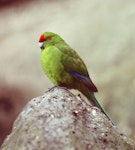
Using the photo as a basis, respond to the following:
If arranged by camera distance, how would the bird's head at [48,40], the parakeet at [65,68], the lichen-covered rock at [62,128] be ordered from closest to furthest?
the lichen-covered rock at [62,128]
the parakeet at [65,68]
the bird's head at [48,40]

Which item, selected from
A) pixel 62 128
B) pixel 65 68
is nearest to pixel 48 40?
pixel 65 68

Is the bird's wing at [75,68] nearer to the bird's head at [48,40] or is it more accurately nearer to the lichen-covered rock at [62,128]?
the bird's head at [48,40]

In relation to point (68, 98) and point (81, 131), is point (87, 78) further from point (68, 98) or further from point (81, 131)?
point (81, 131)

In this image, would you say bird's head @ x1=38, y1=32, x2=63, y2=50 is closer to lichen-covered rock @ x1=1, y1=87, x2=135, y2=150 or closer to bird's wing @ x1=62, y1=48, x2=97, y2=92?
bird's wing @ x1=62, y1=48, x2=97, y2=92

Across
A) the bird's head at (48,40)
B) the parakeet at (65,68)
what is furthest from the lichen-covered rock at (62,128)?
the bird's head at (48,40)

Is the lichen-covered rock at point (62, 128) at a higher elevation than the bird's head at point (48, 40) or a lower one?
lower

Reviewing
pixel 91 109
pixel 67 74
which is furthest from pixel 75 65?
pixel 91 109

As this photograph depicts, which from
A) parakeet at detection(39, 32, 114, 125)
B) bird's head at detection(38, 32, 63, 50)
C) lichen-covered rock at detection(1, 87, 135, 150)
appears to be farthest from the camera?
bird's head at detection(38, 32, 63, 50)

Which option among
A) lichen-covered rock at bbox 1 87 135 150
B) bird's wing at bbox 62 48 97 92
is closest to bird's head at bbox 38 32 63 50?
bird's wing at bbox 62 48 97 92
